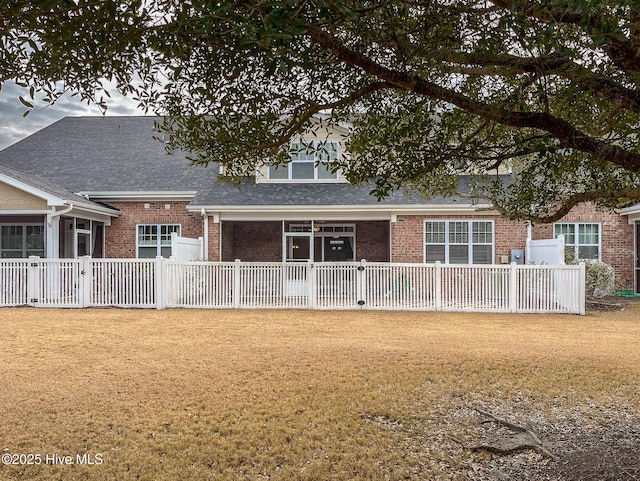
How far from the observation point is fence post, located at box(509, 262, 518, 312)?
12.8 m

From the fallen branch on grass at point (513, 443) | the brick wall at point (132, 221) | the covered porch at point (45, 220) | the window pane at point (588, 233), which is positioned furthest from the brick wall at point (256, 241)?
the fallen branch on grass at point (513, 443)

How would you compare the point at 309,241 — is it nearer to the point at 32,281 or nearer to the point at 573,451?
the point at 32,281

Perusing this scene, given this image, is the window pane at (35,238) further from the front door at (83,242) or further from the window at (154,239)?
the window at (154,239)

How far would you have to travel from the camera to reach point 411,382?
6.27 m

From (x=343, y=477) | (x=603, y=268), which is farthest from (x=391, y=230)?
(x=343, y=477)

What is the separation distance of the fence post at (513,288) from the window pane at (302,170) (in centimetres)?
836

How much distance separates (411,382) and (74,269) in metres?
10.3

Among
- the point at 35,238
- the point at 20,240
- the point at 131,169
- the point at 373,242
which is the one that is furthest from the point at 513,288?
the point at 20,240

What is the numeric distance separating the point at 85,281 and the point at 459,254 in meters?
11.5

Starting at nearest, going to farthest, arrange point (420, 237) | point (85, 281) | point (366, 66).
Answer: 1. point (366, 66)
2. point (85, 281)
3. point (420, 237)

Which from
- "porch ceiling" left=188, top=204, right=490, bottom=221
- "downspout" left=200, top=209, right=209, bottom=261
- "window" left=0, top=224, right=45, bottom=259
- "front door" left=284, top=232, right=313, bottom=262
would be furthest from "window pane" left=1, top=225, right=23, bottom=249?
"front door" left=284, top=232, right=313, bottom=262

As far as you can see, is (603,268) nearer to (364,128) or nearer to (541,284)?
(541,284)

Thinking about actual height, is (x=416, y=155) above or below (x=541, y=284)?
above

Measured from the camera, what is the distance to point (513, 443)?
15.2 ft
